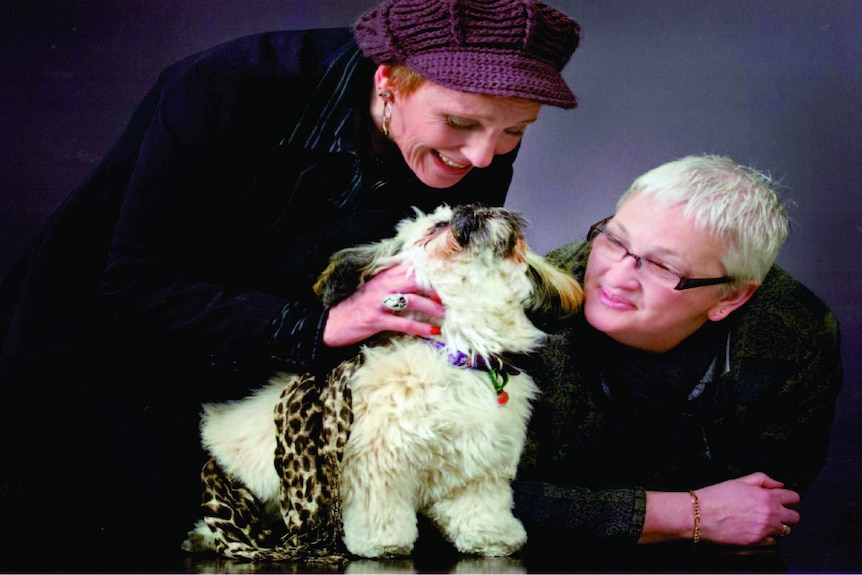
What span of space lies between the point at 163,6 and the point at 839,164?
1.90 m

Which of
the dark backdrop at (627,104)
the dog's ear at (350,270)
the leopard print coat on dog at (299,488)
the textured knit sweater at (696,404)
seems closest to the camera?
the leopard print coat on dog at (299,488)

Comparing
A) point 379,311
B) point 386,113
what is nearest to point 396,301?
point 379,311

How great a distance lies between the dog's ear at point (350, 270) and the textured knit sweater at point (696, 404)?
433mm

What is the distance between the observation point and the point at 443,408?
5.10 ft

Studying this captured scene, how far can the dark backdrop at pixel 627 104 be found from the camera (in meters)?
2.35

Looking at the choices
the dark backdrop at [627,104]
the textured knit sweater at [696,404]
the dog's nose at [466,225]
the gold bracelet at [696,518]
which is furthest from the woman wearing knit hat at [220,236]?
the gold bracelet at [696,518]

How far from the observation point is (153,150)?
1.71 metres

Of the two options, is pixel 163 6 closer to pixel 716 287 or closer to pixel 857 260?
pixel 716 287

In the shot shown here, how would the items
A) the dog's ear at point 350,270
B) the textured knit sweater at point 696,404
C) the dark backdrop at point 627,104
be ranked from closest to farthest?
1. the dog's ear at point 350,270
2. the textured knit sweater at point 696,404
3. the dark backdrop at point 627,104

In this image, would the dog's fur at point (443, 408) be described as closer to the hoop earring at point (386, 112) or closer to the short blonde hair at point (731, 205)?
the hoop earring at point (386, 112)

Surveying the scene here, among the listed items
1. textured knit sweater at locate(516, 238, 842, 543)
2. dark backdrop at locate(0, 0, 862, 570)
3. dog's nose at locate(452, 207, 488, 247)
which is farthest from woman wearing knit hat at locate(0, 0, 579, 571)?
dark backdrop at locate(0, 0, 862, 570)

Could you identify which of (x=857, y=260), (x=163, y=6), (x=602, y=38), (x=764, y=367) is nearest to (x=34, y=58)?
(x=163, y=6)

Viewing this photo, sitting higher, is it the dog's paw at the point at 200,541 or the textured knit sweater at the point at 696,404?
the textured knit sweater at the point at 696,404

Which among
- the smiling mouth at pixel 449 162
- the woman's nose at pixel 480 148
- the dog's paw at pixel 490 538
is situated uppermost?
the woman's nose at pixel 480 148
